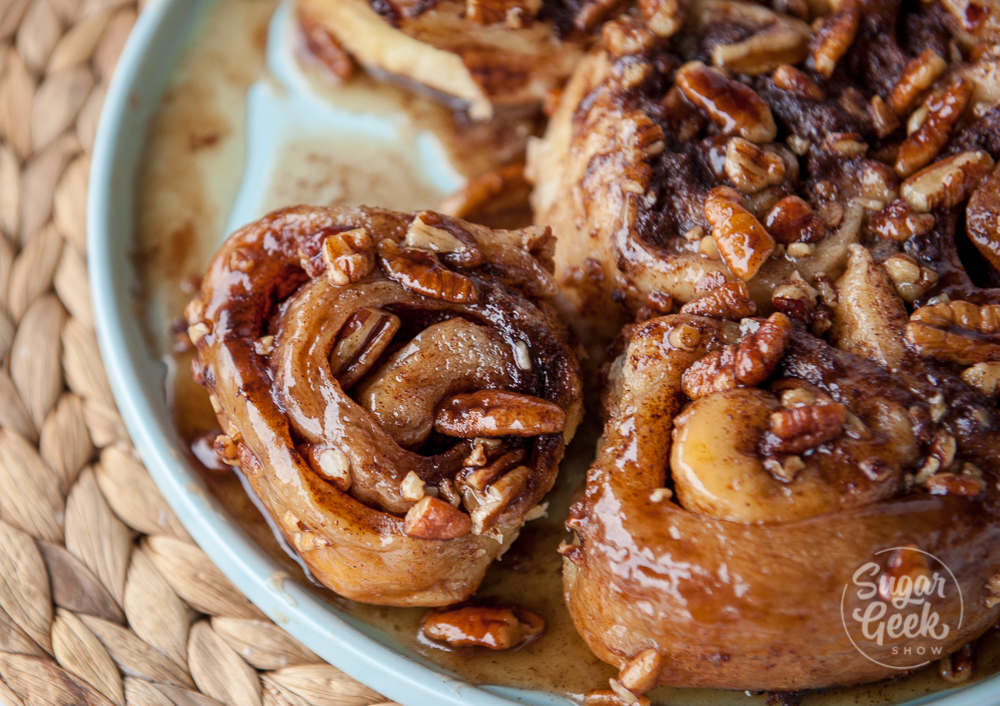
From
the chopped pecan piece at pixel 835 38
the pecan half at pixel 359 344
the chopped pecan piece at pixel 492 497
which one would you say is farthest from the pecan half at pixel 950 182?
the pecan half at pixel 359 344

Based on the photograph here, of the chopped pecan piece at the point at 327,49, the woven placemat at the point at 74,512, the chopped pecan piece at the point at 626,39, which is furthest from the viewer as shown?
the chopped pecan piece at the point at 327,49

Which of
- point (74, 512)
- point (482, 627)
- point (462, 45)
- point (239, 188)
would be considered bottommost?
point (74, 512)

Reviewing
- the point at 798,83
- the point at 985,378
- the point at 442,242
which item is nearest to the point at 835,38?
the point at 798,83

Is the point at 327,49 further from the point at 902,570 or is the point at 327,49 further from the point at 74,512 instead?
the point at 902,570

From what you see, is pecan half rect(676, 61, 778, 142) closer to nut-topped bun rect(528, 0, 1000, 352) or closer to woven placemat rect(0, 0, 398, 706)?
nut-topped bun rect(528, 0, 1000, 352)

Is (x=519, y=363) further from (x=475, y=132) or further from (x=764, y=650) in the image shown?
(x=475, y=132)

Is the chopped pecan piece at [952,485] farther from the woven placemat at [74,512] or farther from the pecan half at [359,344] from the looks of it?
the woven placemat at [74,512]
